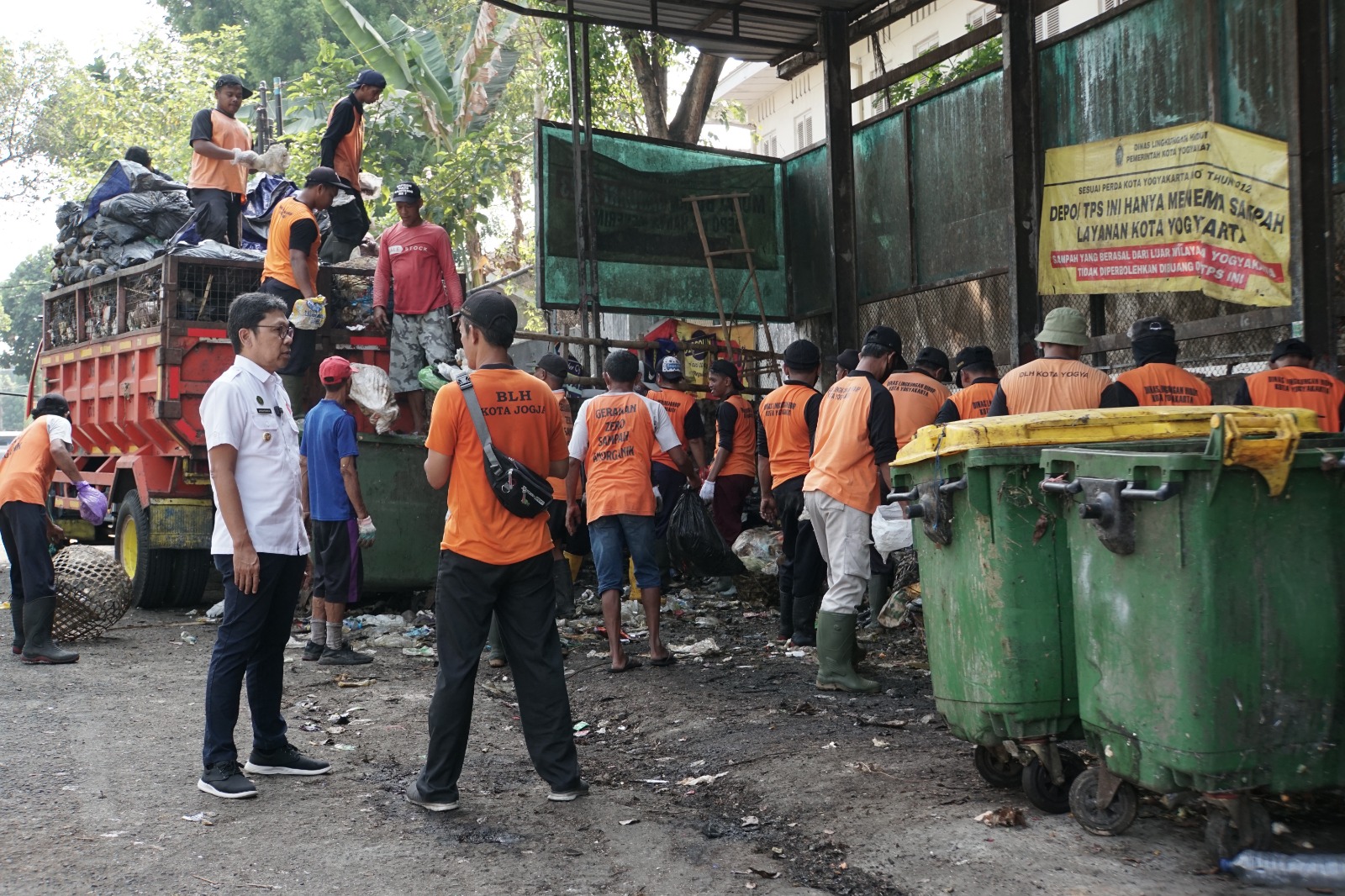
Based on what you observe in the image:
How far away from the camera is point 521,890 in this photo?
11.8ft

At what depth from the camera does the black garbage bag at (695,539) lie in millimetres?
8359

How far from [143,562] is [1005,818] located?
728cm

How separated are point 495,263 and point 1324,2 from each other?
1895 centimetres

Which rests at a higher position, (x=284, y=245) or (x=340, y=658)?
(x=284, y=245)

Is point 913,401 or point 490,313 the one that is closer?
point 490,313

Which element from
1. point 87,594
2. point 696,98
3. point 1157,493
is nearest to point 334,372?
point 87,594

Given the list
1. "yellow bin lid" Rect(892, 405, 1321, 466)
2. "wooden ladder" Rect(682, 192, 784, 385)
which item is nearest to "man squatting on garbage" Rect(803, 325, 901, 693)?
"yellow bin lid" Rect(892, 405, 1321, 466)

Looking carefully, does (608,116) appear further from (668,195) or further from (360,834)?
(360,834)

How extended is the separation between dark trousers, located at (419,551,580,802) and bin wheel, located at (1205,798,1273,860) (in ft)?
7.00

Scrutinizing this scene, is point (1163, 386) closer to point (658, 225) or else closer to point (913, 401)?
point (913, 401)

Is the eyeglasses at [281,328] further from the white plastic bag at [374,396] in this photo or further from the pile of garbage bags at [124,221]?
the pile of garbage bags at [124,221]

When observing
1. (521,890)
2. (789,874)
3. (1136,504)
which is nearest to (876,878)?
(789,874)

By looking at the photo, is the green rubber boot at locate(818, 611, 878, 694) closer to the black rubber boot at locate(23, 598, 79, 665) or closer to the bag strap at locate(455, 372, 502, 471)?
the bag strap at locate(455, 372, 502, 471)

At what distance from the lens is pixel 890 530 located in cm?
623
